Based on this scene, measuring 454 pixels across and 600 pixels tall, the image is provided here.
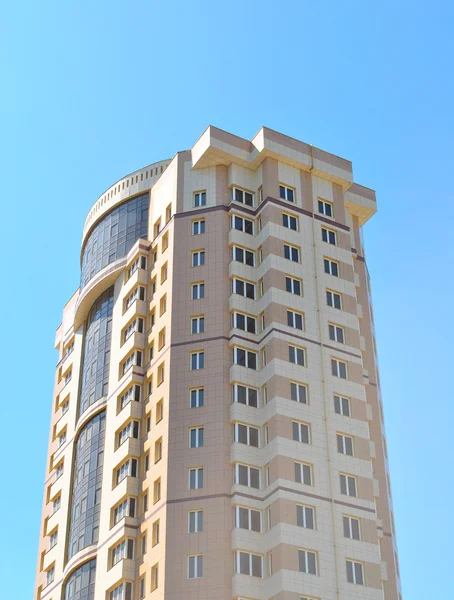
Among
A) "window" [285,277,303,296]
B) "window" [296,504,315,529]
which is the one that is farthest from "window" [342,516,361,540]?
"window" [285,277,303,296]

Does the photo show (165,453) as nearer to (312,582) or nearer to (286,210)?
(312,582)

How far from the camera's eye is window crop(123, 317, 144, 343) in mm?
74438

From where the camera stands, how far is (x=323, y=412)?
66.6 metres

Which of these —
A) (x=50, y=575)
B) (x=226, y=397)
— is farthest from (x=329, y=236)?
(x=50, y=575)

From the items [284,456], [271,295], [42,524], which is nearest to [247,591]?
[284,456]

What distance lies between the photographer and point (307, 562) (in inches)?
2376

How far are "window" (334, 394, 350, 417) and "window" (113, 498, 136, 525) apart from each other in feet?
49.0

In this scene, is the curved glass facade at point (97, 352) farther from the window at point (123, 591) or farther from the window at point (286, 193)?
the window at point (123, 591)

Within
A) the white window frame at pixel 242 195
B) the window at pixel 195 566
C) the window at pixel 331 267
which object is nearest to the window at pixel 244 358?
the window at pixel 331 267

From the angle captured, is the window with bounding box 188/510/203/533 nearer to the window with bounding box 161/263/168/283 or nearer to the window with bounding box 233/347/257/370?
the window with bounding box 233/347/257/370

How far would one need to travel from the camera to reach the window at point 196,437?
212 ft

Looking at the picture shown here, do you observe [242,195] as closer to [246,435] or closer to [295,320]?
[295,320]

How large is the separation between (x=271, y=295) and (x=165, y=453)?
13.1 meters

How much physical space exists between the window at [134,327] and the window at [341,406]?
15.9 metres
